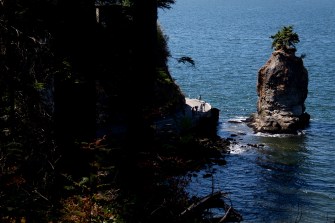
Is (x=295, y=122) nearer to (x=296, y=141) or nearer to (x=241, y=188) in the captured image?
(x=296, y=141)

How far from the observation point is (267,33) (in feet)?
509

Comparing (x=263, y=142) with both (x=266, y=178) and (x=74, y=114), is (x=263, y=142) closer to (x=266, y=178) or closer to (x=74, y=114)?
(x=266, y=178)

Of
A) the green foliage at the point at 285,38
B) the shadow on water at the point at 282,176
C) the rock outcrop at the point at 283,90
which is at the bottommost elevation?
the shadow on water at the point at 282,176

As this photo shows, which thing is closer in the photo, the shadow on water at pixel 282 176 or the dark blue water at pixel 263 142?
the shadow on water at pixel 282 176

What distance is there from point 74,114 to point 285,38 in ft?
175

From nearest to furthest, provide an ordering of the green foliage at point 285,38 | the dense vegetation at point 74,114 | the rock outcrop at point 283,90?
the dense vegetation at point 74,114
the green foliage at point 285,38
the rock outcrop at point 283,90

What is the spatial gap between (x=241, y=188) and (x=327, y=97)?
40001 millimetres

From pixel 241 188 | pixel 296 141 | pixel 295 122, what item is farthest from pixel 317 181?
pixel 295 122

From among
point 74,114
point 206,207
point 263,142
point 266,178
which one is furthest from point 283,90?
point 74,114

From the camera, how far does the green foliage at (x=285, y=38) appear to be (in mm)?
57062

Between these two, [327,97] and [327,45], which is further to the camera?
[327,45]

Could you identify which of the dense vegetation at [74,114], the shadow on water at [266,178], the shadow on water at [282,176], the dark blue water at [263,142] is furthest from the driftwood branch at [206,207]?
the shadow on water at [266,178]

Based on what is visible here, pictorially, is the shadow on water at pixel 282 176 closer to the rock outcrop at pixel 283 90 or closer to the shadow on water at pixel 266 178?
the shadow on water at pixel 266 178

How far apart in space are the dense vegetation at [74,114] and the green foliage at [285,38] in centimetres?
5104
